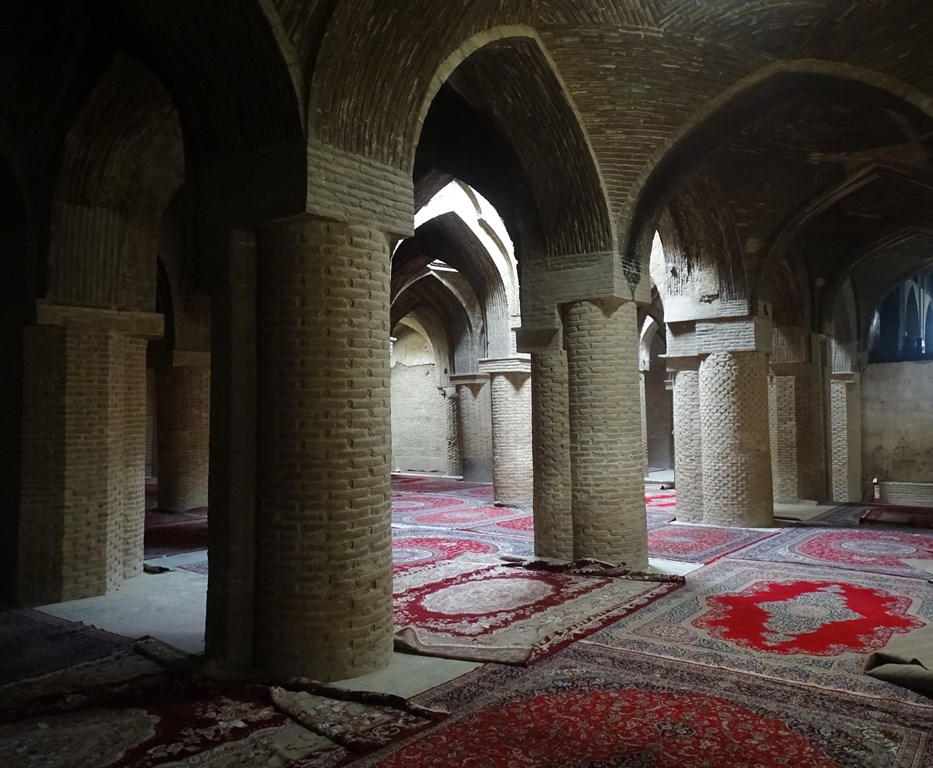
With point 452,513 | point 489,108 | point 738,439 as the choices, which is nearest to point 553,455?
point 489,108

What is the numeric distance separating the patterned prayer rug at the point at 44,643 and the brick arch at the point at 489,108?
3690 millimetres

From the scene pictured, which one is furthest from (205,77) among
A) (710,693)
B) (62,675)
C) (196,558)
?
(196,558)

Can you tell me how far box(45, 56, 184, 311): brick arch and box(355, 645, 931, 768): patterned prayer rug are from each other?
480cm

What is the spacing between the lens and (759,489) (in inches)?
422

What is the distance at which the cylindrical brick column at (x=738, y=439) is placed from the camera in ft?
34.8

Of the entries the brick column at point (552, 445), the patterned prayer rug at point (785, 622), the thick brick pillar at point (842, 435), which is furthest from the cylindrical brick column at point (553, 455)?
the thick brick pillar at point (842, 435)

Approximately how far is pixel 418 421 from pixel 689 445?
1212 cm

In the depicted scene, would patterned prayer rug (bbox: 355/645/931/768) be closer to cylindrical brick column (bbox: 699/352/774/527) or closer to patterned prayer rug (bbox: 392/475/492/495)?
cylindrical brick column (bbox: 699/352/774/527)

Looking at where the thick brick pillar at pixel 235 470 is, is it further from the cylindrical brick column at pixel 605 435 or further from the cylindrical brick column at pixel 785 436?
the cylindrical brick column at pixel 785 436

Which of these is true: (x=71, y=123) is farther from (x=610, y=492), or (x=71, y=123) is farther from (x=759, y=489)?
(x=759, y=489)

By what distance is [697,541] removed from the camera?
9641mm

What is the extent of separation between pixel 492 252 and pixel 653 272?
2951 millimetres

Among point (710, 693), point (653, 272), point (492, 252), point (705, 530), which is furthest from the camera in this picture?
point (492, 252)

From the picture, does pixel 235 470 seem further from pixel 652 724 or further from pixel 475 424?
pixel 475 424
